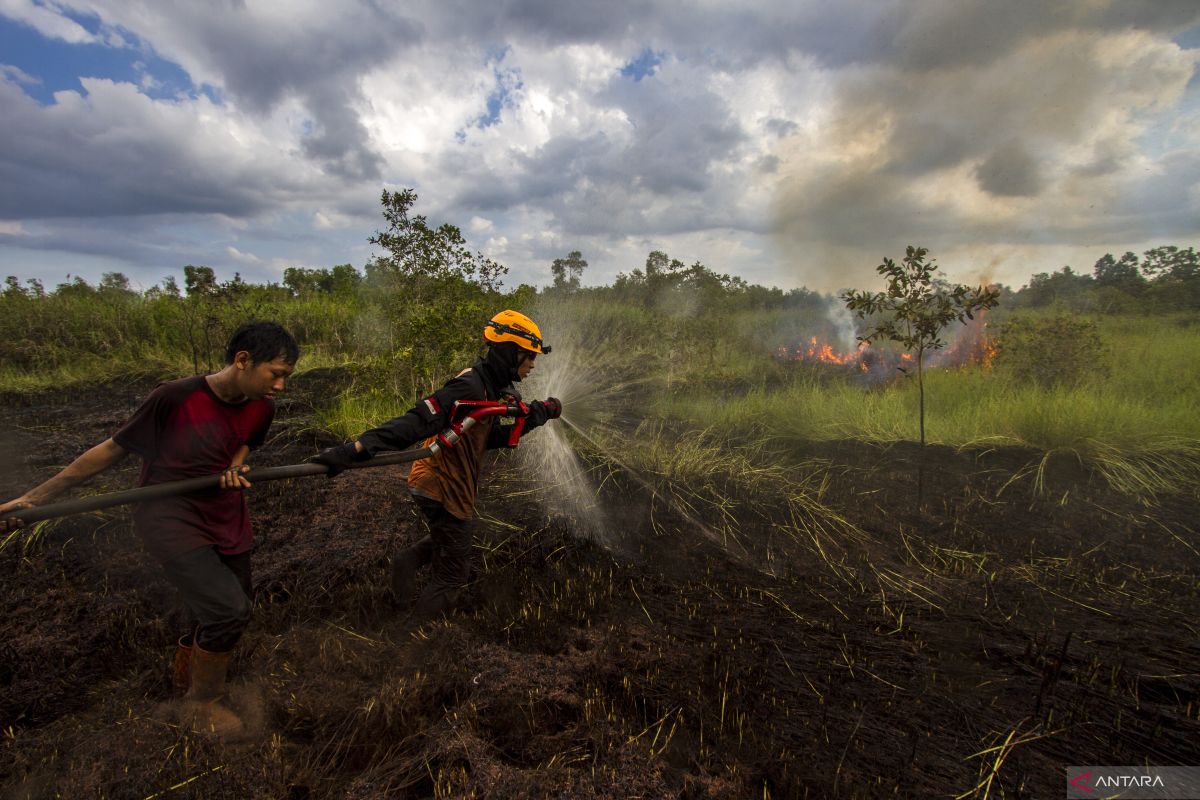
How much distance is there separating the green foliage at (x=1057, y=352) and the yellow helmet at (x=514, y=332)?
350 inches

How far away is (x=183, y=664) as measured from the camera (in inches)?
118

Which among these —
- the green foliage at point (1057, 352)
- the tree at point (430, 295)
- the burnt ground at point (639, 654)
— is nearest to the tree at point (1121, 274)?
the green foliage at point (1057, 352)

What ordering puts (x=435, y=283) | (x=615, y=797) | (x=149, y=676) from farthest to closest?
(x=435, y=283), (x=149, y=676), (x=615, y=797)

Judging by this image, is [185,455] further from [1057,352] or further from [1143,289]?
[1143,289]

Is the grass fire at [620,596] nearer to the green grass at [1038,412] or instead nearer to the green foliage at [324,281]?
the green grass at [1038,412]

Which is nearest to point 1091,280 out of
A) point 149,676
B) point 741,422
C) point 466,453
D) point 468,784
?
point 741,422

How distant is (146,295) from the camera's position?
37.2 ft

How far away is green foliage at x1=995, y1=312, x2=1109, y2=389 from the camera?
8711mm

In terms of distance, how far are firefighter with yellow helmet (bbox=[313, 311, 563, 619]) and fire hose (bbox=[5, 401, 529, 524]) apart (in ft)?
0.11

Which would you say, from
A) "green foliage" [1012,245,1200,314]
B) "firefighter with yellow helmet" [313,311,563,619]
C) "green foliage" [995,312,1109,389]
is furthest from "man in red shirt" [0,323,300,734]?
"green foliage" [1012,245,1200,314]

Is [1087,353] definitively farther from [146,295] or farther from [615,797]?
[146,295]

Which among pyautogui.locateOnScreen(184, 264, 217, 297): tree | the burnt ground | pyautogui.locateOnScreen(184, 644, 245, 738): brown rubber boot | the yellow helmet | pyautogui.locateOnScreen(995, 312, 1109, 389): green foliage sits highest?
pyautogui.locateOnScreen(184, 264, 217, 297): tree

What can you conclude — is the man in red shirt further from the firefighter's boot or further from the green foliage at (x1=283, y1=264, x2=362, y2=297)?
the green foliage at (x1=283, y1=264, x2=362, y2=297)

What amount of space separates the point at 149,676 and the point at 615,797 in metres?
2.84
